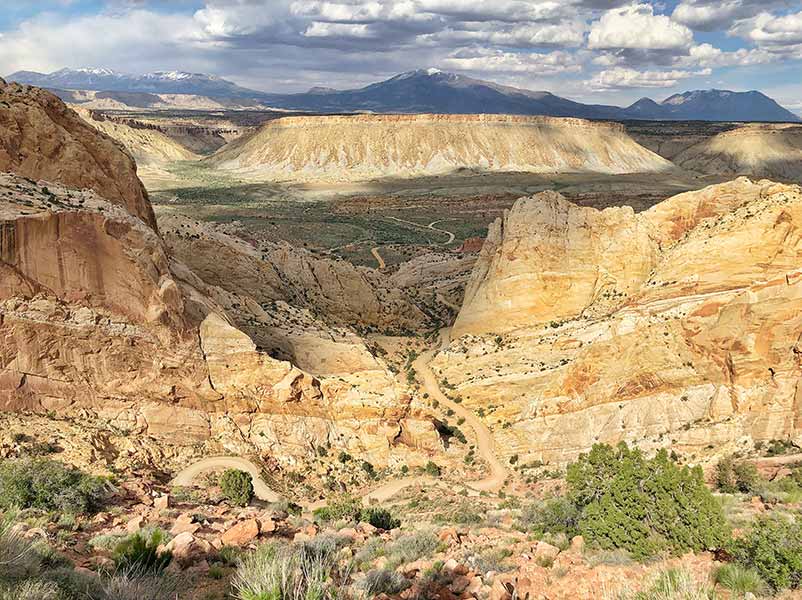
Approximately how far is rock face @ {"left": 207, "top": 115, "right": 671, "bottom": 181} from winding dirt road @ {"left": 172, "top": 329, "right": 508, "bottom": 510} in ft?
445

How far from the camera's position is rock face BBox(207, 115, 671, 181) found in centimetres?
16925

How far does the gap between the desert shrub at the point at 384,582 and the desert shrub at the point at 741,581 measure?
6.39 meters

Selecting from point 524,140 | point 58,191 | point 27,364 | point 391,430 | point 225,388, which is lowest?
point 391,430

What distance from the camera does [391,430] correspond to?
90.1 ft

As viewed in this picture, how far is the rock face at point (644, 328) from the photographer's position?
24.9 m

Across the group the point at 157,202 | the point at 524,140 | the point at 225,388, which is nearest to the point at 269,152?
the point at 157,202

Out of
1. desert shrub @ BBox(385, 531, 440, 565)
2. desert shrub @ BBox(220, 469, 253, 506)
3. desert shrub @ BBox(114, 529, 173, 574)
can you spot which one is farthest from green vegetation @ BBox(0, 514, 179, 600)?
desert shrub @ BBox(220, 469, 253, 506)

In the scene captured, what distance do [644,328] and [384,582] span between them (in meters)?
20.2

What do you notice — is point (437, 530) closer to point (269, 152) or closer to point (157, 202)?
point (157, 202)

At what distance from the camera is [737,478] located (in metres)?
20.4

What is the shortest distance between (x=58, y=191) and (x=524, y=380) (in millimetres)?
23344

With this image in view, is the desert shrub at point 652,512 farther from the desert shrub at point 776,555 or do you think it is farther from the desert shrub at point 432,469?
the desert shrub at point 432,469

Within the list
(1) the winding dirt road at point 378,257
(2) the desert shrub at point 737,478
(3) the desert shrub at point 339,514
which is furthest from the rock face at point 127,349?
(1) the winding dirt road at point 378,257

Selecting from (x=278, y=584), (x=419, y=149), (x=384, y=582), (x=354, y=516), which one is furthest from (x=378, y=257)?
(x=419, y=149)
